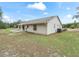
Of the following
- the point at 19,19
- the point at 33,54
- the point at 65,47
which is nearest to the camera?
the point at 33,54

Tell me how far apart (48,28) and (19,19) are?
1.05 metres

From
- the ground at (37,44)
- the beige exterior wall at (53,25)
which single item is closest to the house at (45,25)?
the beige exterior wall at (53,25)

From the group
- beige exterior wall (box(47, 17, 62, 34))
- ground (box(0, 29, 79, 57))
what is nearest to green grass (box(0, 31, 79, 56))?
ground (box(0, 29, 79, 57))

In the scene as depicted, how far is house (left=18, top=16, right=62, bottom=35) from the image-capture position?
158 inches

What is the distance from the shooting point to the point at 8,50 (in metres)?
3.66

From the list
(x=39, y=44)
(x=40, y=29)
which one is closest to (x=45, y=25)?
(x=40, y=29)

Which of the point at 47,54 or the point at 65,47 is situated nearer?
the point at 47,54

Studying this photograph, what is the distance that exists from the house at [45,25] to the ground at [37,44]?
0.19 metres

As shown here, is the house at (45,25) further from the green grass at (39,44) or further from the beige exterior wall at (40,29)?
the green grass at (39,44)

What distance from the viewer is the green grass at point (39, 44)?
352 centimetres

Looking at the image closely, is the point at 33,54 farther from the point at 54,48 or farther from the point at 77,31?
the point at 77,31

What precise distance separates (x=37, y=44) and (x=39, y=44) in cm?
7

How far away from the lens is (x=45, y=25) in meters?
4.17

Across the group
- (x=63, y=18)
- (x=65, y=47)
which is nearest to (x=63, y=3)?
(x=63, y=18)
